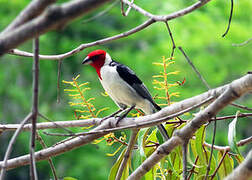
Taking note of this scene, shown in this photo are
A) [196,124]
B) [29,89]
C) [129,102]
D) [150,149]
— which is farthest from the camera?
[29,89]

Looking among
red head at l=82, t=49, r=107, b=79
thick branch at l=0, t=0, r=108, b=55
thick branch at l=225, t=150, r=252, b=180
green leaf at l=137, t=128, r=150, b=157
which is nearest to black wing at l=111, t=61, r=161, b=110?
red head at l=82, t=49, r=107, b=79

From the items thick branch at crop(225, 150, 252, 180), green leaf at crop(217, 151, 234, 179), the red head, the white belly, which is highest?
the red head

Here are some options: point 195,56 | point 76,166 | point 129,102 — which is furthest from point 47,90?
point 129,102

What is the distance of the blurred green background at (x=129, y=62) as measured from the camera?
6.99m

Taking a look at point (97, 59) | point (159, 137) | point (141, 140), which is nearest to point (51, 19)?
point (141, 140)

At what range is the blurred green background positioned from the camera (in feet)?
22.9

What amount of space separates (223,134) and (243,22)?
6.33 feet

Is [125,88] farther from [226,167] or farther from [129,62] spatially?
[129,62]

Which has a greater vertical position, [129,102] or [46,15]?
[46,15]

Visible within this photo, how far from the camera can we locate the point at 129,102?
2.92 m

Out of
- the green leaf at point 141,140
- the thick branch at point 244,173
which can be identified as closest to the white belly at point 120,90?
the green leaf at point 141,140

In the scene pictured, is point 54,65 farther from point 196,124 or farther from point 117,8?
point 196,124

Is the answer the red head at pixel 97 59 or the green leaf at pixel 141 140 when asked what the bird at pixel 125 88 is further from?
the green leaf at pixel 141 140

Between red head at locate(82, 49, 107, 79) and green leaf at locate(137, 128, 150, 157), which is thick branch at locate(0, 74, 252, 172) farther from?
red head at locate(82, 49, 107, 79)
